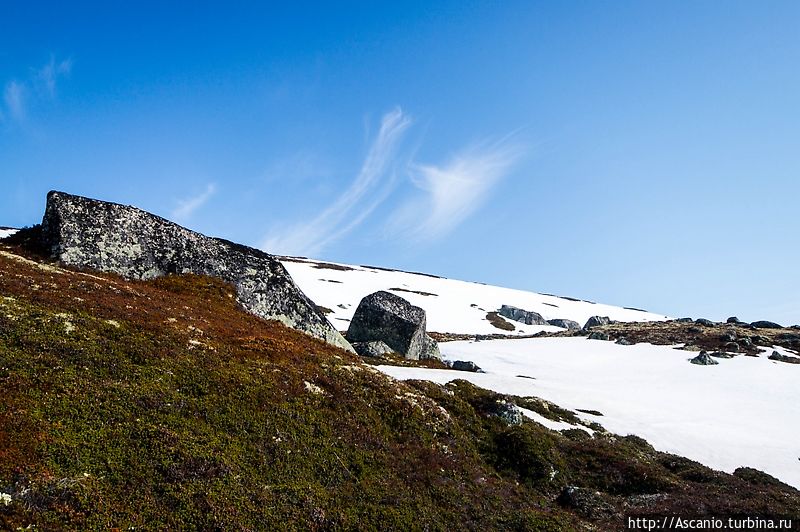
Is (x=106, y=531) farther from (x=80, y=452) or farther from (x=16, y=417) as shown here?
(x=16, y=417)

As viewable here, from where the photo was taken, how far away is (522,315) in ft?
375

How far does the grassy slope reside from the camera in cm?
1047

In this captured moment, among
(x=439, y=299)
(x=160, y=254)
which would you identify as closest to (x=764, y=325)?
(x=439, y=299)

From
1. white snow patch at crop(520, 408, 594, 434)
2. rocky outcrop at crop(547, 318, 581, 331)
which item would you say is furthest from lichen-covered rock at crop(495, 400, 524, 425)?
rocky outcrop at crop(547, 318, 581, 331)

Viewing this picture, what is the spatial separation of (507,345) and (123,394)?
59706 millimetres

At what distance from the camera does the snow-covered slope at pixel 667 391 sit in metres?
27.4

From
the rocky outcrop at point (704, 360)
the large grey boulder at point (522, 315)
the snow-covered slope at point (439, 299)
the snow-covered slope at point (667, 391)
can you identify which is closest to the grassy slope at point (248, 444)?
the snow-covered slope at point (667, 391)

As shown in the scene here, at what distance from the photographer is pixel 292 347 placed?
78.2 feet

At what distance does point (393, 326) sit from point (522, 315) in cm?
7854

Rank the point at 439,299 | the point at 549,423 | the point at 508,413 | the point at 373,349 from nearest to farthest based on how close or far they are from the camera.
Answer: the point at 508,413, the point at 549,423, the point at 373,349, the point at 439,299

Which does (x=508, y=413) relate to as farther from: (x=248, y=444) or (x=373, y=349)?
(x=373, y=349)

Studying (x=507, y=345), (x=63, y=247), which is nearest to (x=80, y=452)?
(x=63, y=247)

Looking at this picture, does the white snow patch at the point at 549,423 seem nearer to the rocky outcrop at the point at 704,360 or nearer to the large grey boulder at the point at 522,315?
the rocky outcrop at the point at 704,360

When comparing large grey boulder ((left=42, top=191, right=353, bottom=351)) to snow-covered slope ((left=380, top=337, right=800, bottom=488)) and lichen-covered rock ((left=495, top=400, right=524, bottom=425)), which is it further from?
lichen-covered rock ((left=495, top=400, right=524, bottom=425))
